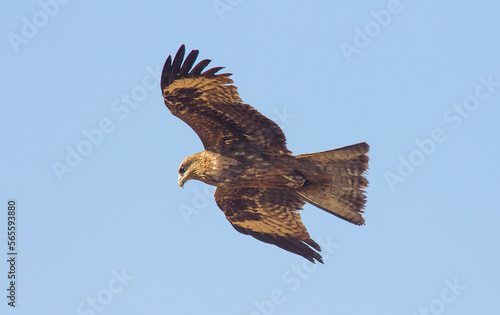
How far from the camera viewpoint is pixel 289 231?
46.5 feet

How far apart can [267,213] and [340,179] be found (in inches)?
65.9

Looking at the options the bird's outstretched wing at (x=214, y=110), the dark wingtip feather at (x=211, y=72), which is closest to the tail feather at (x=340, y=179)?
the bird's outstretched wing at (x=214, y=110)

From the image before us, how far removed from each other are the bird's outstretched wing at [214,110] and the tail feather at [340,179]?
56 cm

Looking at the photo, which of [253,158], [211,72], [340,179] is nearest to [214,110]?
[211,72]

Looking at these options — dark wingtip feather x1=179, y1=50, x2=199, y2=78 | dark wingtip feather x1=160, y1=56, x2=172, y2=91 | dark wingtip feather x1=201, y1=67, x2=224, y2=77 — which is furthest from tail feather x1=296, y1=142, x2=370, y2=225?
dark wingtip feather x1=160, y1=56, x2=172, y2=91

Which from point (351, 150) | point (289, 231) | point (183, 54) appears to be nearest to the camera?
point (183, 54)

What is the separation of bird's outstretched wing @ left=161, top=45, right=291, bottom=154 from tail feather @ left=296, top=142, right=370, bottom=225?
56cm

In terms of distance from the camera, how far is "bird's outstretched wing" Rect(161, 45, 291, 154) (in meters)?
12.5

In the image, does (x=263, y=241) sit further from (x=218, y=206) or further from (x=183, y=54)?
(x=183, y=54)

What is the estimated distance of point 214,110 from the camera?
13.0 metres

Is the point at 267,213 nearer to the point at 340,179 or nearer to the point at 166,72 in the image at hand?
the point at 340,179

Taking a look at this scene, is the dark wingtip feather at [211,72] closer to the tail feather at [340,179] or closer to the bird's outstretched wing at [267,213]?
the tail feather at [340,179]

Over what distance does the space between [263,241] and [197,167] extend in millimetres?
1898

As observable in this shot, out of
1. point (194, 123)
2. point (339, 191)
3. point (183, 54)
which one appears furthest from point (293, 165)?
point (183, 54)
